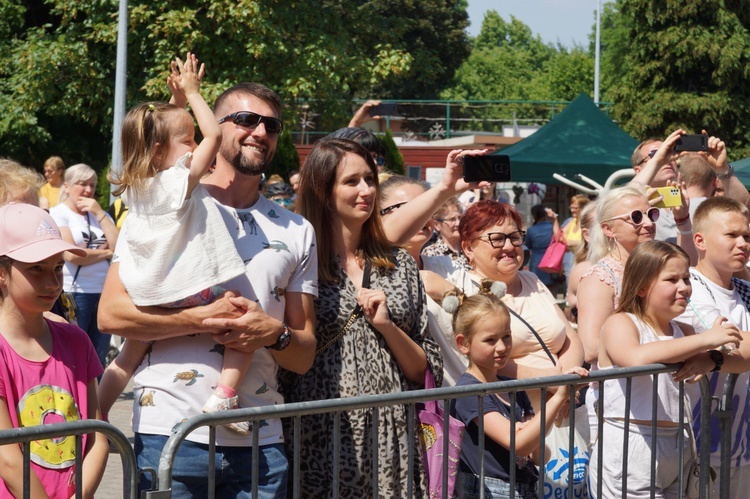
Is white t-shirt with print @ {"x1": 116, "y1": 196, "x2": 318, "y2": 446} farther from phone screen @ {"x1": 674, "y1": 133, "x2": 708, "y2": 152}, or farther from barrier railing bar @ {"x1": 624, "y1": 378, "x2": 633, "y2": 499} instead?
phone screen @ {"x1": 674, "y1": 133, "x2": 708, "y2": 152}

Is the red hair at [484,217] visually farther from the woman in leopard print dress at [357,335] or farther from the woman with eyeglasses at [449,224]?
the woman with eyeglasses at [449,224]

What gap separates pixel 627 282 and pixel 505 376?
64 cm

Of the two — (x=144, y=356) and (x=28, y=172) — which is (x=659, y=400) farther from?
(x=28, y=172)

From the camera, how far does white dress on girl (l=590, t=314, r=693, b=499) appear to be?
13.4 feet

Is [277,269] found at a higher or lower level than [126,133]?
lower

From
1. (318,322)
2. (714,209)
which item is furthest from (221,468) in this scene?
(714,209)

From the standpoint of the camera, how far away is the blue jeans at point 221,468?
10.4ft

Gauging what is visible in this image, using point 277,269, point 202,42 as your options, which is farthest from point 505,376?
point 202,42

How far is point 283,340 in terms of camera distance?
335cm

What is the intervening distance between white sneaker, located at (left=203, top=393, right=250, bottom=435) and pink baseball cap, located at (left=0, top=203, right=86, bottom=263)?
0.60m

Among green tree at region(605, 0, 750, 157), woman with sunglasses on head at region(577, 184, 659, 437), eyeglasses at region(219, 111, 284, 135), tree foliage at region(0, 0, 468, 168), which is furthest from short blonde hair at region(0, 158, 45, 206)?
green tree at region(605, 0, 750, 157)

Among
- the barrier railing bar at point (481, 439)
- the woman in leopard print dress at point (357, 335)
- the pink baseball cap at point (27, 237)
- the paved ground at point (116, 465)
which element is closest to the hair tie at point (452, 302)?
the woman in leopard print dress at point (357, 335)

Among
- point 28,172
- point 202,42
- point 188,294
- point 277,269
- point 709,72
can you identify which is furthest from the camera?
point 709,72

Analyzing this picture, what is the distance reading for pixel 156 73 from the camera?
20.5m
